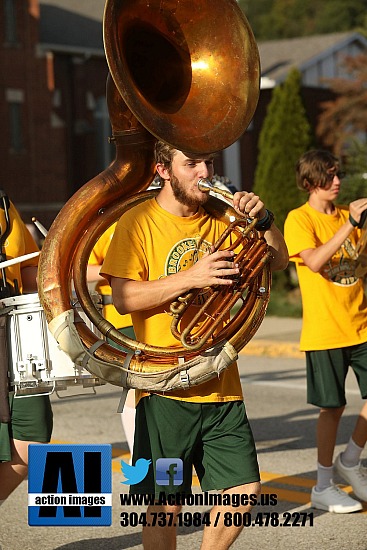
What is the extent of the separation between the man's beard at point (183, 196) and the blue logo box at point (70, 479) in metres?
1.15

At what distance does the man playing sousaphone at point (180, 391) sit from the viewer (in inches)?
161

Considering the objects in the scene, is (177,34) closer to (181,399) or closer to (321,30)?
(181,399)

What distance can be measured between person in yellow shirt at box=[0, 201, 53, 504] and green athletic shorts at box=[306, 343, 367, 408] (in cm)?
177

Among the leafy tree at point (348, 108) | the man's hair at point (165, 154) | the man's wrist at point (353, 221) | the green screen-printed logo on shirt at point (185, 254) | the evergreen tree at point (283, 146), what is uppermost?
the leafy tree at point (348, 108)

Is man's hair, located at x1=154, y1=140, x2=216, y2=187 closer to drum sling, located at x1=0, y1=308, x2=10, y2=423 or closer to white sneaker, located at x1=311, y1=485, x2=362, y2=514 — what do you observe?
drum sling, located at x1=0, y1=308, x2=10, y2=423

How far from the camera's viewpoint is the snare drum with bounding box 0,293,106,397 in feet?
→ 14.1

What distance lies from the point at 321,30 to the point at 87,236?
2522 inches

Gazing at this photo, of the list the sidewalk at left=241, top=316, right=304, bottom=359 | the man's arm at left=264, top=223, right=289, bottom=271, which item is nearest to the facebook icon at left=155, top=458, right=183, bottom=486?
the man's arm at left=264, top=223, right=289, bottom=271

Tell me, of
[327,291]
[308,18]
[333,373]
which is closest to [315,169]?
[327,291]

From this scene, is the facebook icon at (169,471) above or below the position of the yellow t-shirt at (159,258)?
below

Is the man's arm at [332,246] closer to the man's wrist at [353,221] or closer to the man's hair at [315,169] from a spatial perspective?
the man's wrist at [353,221]

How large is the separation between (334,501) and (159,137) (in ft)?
8.80

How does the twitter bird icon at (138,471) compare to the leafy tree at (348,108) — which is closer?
the twitter bird icon at (138,471)

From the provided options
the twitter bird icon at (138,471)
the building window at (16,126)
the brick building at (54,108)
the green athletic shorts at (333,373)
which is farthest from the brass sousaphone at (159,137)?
the building window at (16,126)
